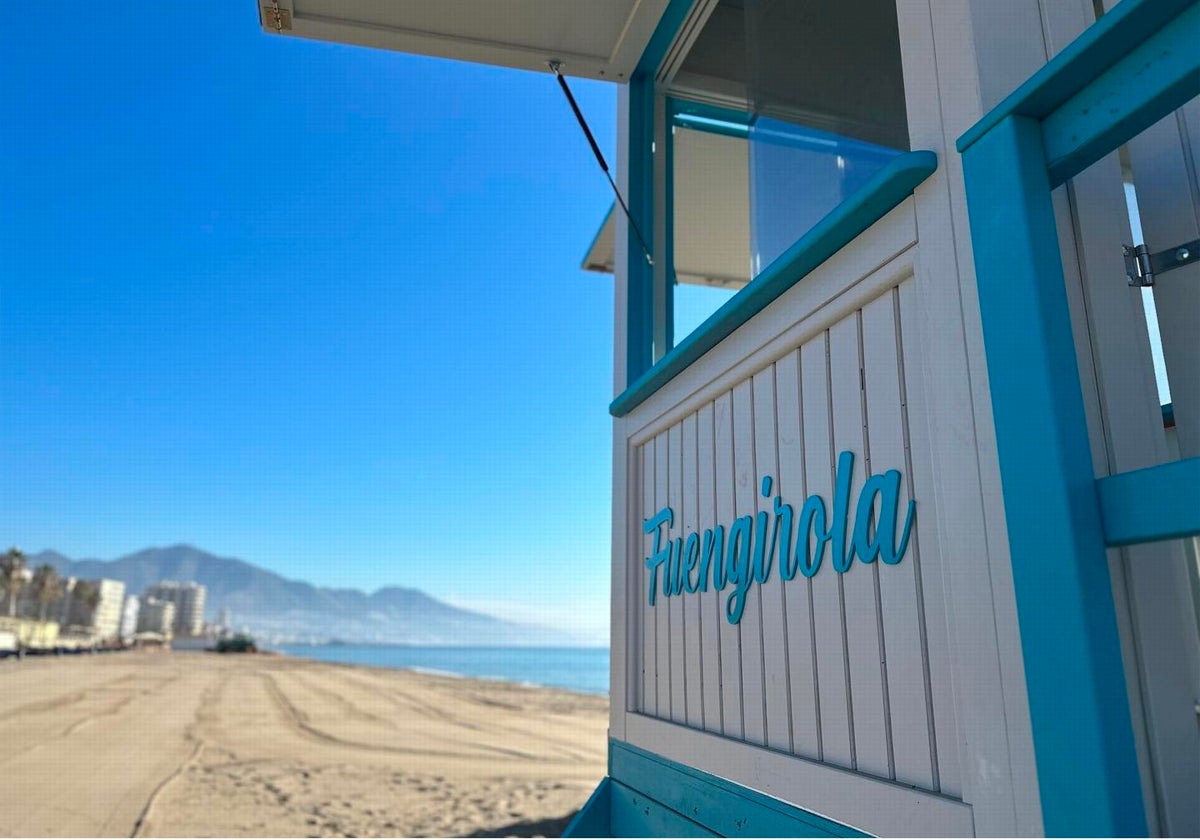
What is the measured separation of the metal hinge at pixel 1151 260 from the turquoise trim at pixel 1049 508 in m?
0.18

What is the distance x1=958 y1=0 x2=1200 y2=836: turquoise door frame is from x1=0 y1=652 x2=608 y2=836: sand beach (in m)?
6.23

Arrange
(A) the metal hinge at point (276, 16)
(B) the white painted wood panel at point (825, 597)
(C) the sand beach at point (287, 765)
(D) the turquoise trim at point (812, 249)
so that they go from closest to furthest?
(D) the turquoise trim at point (812, 249), (B) the white painted wood panel at point (825, 597), (A) the metal hinge at point (276, 16), (C) the sand beach at point (287, 765)

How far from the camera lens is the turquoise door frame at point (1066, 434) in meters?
0.81

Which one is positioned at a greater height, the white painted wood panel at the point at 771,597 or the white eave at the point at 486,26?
the white eave at the point at 486,26

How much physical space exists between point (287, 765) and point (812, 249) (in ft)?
30.6

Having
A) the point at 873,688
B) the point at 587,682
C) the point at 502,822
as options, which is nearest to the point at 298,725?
the point at 502,822

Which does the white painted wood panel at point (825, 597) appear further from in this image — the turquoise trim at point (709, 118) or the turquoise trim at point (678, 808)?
the turquoise trim at point (709, 118)

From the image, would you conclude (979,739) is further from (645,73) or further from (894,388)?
(645,73)

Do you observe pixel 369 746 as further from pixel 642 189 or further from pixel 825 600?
pixel 825 600

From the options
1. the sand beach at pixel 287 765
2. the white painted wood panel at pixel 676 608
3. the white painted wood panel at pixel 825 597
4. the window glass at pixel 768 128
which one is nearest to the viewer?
the white painted wood panel at pixel 825 597

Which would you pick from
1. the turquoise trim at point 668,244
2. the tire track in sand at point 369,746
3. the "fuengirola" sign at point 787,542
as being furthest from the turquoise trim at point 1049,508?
the tire track in sand at point 369,746

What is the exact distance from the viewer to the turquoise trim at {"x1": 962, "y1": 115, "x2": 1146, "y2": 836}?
0.83m

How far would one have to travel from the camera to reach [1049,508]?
89 cm

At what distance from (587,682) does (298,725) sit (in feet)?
106
